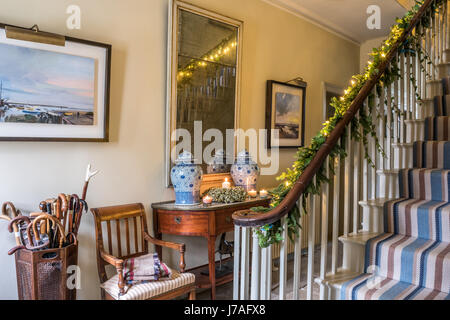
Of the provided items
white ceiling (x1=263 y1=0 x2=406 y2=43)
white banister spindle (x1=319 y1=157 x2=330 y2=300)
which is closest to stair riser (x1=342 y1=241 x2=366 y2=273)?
white banister spindle (x1=319 y1=157 x2=330 y2=300)

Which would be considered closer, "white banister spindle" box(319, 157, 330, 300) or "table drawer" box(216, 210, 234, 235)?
"white banister spindle" box(319, 157, 330, 300)

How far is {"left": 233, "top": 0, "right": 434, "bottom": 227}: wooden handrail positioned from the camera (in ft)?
4.59

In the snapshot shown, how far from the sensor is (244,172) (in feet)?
10.5

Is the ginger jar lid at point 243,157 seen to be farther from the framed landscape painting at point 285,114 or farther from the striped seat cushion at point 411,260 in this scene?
the striped seat cushion at point 411,260

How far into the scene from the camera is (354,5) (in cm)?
405

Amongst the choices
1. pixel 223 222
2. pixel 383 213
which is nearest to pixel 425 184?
pixel 383 213

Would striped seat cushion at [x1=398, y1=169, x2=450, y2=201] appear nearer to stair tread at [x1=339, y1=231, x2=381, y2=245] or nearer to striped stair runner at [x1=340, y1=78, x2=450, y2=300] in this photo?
striped stair runner at [x1=340, y1=78, x2=450, y2=300]

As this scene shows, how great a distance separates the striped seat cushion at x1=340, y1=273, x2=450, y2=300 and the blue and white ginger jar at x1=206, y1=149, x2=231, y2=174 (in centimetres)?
174

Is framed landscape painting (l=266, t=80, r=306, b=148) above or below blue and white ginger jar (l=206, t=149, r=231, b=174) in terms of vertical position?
above

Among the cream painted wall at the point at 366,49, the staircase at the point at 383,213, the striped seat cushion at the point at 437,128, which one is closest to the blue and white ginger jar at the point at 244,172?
the staircase at the point at 383,213

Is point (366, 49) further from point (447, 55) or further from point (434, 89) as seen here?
point (434, 89)

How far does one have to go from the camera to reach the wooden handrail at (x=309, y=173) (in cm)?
140

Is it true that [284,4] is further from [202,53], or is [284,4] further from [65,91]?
[65,91]

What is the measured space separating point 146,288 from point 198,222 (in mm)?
662
